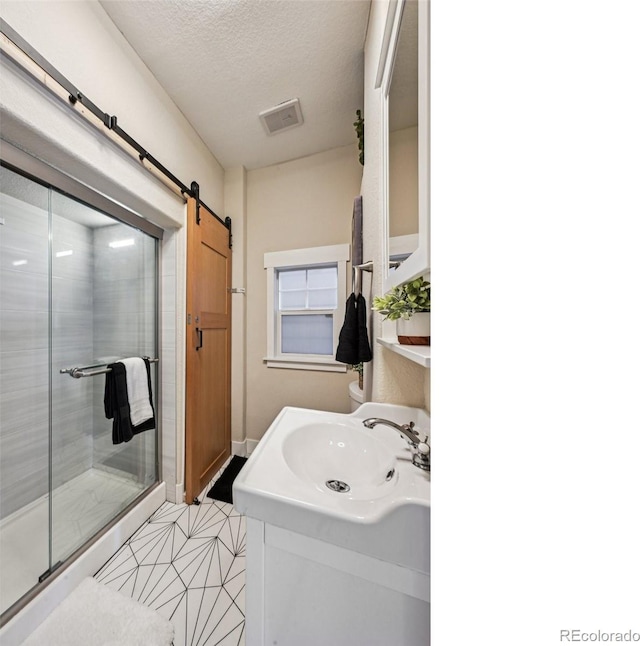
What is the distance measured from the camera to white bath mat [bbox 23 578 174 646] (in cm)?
83

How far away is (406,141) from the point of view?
610 millimetres

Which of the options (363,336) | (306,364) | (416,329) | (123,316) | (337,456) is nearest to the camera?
(416,329)

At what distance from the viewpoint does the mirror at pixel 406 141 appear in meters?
0.40

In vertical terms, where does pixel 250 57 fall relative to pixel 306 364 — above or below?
above

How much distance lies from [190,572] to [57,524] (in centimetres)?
64

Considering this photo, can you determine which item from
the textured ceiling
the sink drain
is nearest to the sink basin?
the sink drain

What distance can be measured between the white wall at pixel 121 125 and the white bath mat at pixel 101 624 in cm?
48

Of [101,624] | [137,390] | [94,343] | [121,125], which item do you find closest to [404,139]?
[121,125]

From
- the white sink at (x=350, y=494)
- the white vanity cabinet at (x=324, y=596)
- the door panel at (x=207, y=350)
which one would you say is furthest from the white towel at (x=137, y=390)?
the white vanity cabinet at (x=324, y=596)

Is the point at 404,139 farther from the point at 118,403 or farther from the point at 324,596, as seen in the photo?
the point at 118,403

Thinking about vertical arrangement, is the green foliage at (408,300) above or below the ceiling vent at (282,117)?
below

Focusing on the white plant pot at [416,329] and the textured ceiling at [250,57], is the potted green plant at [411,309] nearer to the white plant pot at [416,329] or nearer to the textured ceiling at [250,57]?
A: the white plant pot at [416,329]

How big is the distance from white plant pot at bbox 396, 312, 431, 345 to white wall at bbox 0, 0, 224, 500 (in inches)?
49.7
